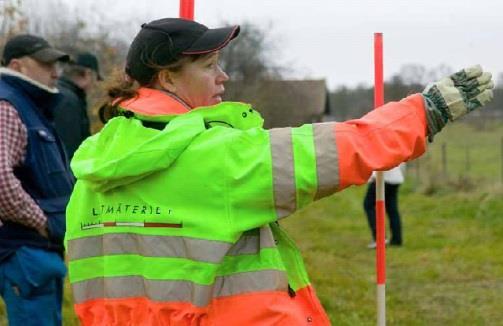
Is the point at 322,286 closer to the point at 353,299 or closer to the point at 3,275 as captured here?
the point at 353,299

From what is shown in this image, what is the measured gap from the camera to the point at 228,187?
266 cm

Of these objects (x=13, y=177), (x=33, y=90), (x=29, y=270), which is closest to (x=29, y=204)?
(x=13, y=177)

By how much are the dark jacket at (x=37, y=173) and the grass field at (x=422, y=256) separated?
2.67 metres

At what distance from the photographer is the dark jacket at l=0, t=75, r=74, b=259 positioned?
4.65m

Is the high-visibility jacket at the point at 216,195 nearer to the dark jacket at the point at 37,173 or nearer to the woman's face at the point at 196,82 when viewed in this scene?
the woman's face at the point at 196,82

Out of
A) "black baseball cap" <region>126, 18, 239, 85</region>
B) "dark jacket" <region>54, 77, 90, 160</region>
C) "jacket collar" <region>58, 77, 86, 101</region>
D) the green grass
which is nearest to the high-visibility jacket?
"black baseball cap" <region>126, 18, 239, 85</region>

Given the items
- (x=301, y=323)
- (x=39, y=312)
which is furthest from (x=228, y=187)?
(x=39, y=312)

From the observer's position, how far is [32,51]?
16.8 feet

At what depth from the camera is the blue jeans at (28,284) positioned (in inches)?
182

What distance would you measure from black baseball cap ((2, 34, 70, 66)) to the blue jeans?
1.09 meters

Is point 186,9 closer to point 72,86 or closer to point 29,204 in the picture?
point 29,204

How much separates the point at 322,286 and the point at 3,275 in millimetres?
5057

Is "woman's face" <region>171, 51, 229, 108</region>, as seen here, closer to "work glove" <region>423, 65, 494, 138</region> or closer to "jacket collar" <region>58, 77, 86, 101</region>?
"work glove" <region>423, 65, 494, 138</region>

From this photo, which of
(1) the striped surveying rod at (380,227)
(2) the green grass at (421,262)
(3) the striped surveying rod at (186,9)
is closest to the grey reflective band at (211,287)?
(1) the striped surveying rod at (380,227)
